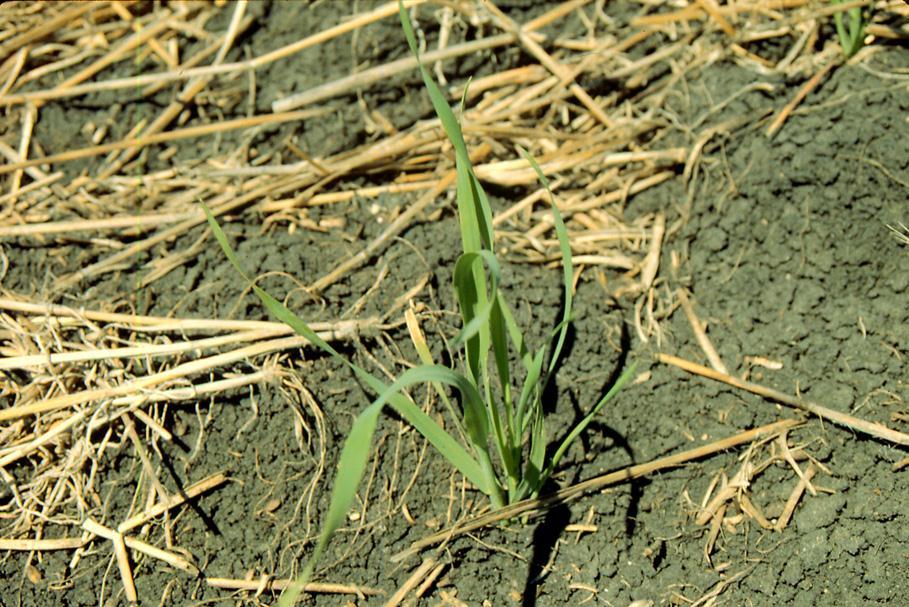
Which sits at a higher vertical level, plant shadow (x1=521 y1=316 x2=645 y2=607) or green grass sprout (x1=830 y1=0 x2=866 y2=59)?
green grass sprout (x1=830 y1=0 x2=866 y2=59)

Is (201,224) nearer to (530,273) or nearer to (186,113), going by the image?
(186,113)

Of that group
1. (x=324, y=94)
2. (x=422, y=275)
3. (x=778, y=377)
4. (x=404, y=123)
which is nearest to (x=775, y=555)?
(x=778, y=377)

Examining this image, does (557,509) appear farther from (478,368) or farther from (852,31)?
(852,31)

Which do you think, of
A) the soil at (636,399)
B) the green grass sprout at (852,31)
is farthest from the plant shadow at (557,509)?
the green grass sprout at (852,31)

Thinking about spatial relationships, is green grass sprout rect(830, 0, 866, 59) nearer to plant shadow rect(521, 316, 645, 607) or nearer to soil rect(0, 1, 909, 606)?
soil rect(0, 1, 909, 606)

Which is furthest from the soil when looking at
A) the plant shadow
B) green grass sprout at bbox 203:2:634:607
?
green grass sprout at bbox 203:2:634:607

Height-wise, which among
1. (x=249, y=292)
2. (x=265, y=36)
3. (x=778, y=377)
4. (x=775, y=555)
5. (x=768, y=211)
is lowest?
(x=775, y=555)

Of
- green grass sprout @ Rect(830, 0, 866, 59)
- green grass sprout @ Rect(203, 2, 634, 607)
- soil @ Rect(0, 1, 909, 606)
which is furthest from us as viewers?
green grass sprout @ Rect(830, 0, 866, 59)
